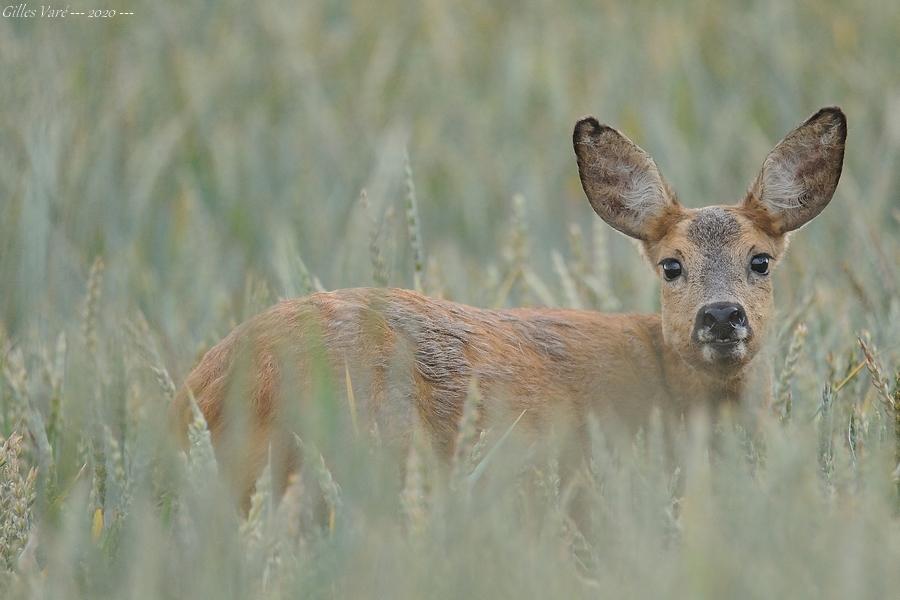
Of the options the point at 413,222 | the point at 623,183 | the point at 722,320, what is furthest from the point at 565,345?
the point at 623,183

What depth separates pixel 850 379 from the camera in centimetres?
467

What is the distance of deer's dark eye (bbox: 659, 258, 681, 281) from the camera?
16.8 feet

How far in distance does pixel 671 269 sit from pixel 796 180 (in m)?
0.60

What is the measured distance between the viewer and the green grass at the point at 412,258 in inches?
117

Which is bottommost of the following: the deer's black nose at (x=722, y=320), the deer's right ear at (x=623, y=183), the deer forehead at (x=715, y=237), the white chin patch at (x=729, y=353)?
the white chin patch at (x=729, y=353)

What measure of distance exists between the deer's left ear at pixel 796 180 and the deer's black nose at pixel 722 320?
625mm

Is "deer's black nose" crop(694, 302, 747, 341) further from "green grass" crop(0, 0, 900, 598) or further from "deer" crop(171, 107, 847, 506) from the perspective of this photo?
"green grass" crop(0, 0, 900, 598)

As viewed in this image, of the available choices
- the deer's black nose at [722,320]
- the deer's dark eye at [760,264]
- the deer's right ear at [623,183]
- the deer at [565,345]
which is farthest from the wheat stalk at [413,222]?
the deer's dark eye at [760,264]

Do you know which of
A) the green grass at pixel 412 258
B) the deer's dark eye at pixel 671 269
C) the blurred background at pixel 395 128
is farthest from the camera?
the blurred background at pixel 395 128

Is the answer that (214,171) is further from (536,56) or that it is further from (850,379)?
(850,379)

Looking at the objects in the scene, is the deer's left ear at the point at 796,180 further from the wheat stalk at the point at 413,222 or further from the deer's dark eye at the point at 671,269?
the wheat stalk at the point at 413,222

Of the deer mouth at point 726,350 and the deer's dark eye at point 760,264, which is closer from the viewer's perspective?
the deer mouth at point 726,350

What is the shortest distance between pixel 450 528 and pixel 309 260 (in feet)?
13.3

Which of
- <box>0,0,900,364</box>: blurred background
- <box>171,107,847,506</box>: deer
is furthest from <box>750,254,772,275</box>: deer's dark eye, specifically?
<box>0,0,900,364</box>: blurred background
